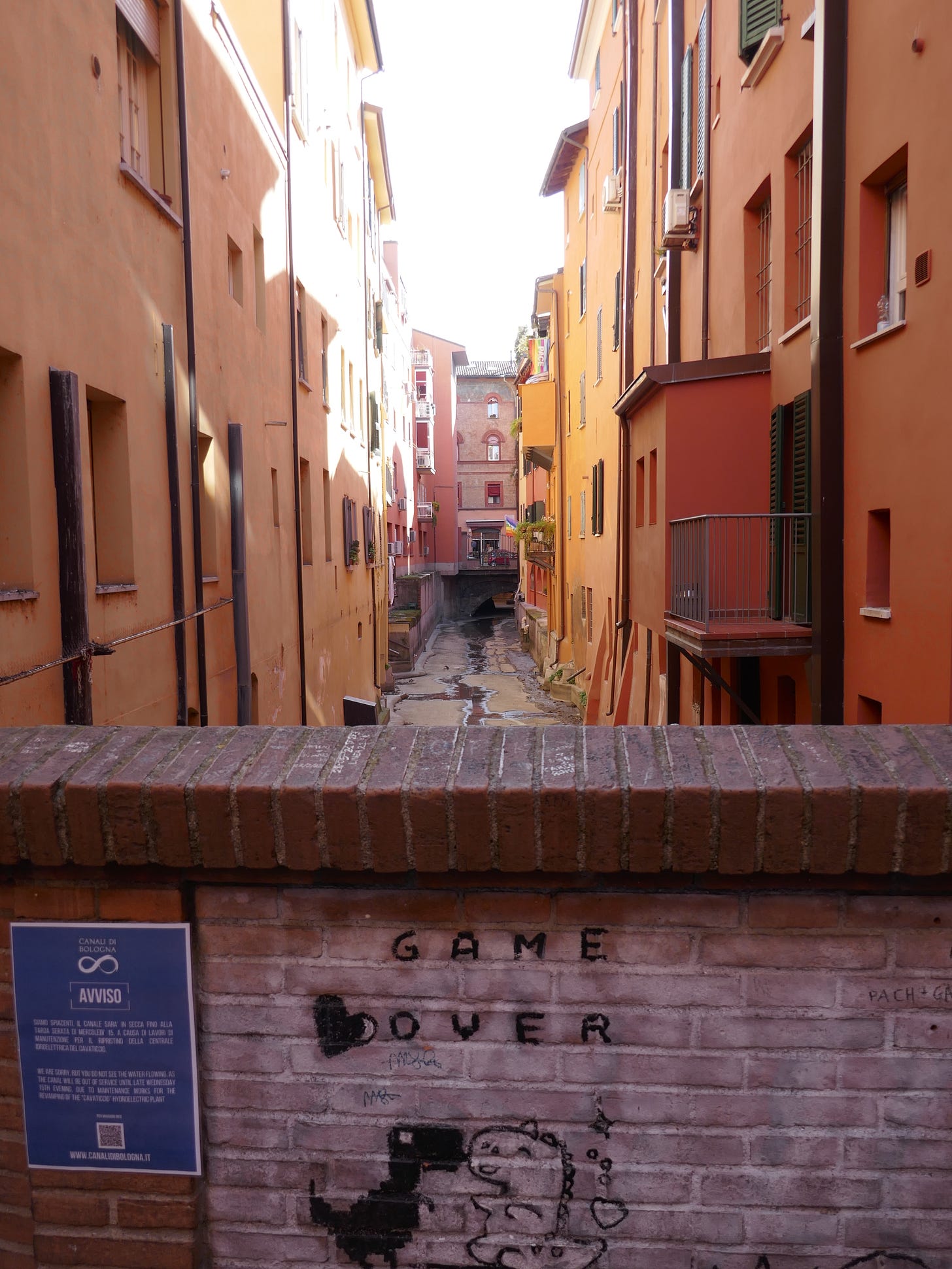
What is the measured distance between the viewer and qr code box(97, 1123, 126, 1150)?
2.54m

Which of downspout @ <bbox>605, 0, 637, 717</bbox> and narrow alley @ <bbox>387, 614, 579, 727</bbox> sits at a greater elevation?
downspout @ <bbox>605, 0, 637, 717</bbox>

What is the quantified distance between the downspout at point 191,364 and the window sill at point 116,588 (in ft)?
5.07

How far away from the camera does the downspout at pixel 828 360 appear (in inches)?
367

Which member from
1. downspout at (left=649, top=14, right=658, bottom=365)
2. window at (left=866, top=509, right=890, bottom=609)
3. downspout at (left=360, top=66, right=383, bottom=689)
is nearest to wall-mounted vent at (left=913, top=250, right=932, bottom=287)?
window at (left=866, top=509, right=890, bottom=609)

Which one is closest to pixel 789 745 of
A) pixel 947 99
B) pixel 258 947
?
pixel 258 947

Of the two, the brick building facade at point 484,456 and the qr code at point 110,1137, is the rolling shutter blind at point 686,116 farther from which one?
the brick building facade at point 484,456

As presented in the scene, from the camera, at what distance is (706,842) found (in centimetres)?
224

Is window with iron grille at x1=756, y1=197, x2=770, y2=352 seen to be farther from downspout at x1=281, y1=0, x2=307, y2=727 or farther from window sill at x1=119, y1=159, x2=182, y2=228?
window sill at x1=119, y1=159, x2=182, y2=228

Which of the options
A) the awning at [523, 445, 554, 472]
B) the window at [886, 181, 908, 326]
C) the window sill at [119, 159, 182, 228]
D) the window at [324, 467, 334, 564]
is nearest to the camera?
the window sill at [119, 159, 182, 228]

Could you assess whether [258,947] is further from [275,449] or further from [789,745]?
[275,449]

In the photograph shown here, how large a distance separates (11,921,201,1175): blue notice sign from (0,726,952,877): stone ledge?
23cm

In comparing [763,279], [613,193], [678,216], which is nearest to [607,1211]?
[763,279]

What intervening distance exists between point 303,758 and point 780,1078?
134cm

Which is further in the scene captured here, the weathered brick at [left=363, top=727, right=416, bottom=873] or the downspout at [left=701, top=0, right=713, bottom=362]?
the downspout at [left=701, top=0, right=713, bottom=362]
